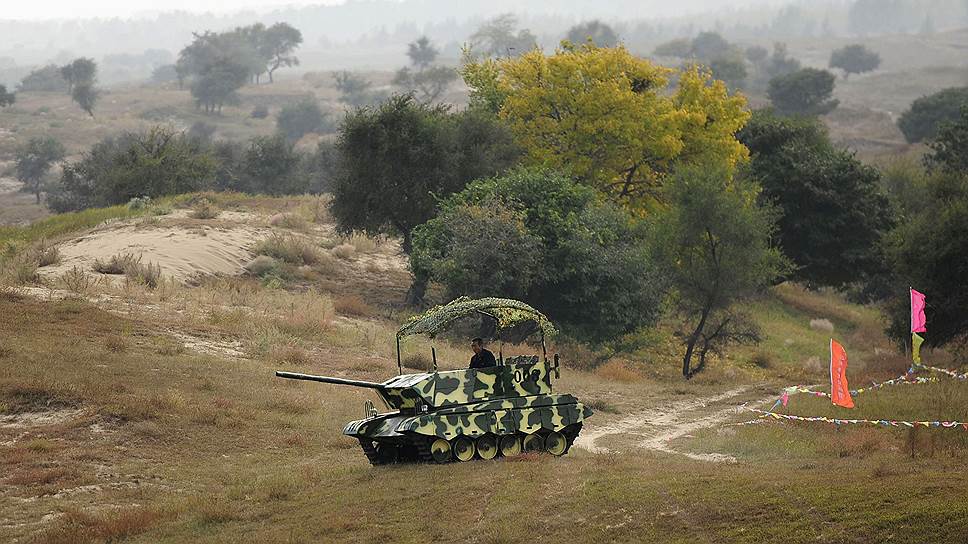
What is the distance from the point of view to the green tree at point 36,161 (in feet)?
356

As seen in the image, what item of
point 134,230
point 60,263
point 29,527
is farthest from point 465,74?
point 29,527

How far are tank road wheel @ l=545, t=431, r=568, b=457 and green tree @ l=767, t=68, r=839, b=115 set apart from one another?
114418 millimetres

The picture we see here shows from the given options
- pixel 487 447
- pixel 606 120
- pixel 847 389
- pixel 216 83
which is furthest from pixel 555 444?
pixel 216 83

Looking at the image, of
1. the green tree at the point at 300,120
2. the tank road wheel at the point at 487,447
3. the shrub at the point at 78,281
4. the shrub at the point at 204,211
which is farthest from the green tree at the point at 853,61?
the tank road wheel at the point at 487,447

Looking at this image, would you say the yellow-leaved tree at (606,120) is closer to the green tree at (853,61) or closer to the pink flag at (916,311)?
the pink flag at (916,311)

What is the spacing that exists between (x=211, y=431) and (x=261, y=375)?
5.08 m

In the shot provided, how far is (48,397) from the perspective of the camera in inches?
875

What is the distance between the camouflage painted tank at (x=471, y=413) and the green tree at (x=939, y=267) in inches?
801

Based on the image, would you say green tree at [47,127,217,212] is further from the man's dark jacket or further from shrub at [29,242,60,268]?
the man's dark jacket

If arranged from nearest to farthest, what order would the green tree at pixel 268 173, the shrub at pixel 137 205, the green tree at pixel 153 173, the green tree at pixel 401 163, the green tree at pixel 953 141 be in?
1. the green tree at pixel 401 163
2. the shrub at pixel 137 205
3. the green tree at pixel 153 173
4. the green tree at pixel 953 141
5. the green tree at pixel 268 173

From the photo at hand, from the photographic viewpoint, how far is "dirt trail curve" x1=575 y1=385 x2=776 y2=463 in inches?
896

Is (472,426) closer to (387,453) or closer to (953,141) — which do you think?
(387,453)

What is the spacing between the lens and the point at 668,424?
2683 centimetres

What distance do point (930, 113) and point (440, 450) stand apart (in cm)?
9933
